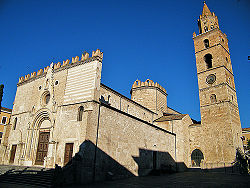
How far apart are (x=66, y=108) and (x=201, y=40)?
2401 cm

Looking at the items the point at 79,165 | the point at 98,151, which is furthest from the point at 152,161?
the point at 79,165

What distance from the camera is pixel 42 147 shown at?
52.5 ft

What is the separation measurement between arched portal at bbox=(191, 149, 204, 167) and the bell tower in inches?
28.0

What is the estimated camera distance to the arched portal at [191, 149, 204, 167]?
2453 cm

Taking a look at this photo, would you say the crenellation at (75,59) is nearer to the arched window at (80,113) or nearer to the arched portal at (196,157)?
the arched window at (80,113)

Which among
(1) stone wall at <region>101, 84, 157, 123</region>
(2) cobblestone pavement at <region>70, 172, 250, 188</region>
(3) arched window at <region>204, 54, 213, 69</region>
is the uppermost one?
(3) arched window at <region>204, 54, 213, 69</region>

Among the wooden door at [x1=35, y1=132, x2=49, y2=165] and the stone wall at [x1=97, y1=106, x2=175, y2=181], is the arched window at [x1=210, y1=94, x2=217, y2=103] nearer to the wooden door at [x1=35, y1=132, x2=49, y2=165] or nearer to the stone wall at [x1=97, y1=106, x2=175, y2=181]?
the stone wall at [x1=97, y1=106, x2=175, y2=181]

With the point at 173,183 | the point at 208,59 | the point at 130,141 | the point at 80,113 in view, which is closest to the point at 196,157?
the point at 130,141

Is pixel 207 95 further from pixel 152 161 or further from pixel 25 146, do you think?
pixel 25 146

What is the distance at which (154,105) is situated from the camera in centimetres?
2706

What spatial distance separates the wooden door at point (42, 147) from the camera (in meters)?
15.6

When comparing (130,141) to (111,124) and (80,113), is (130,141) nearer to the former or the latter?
(111,124)

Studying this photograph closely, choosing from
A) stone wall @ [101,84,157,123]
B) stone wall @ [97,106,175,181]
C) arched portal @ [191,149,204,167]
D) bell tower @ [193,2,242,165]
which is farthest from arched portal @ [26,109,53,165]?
bell tower @ [193,2,242,165]

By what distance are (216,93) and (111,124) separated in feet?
57.7
